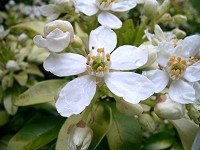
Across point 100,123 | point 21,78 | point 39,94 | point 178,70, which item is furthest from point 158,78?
point 21,78

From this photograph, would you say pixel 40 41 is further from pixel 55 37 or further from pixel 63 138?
pixel 63 138

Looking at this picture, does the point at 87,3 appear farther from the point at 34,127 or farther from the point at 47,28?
the point at 34,127

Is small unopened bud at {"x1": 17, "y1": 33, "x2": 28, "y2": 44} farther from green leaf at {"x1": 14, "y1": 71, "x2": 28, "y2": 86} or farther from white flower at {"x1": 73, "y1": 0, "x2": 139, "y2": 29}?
white flower at {"x1": 73, "y1": 0, "x2": 139, "y2": 29}

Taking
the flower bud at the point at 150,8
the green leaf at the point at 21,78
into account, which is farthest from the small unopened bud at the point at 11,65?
the flower bud at the point at 150,8

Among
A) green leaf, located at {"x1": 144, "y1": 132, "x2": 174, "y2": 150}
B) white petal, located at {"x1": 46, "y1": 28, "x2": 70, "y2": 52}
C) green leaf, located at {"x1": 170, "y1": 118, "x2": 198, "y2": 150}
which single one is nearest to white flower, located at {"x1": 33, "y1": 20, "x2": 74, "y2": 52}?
white petal, located at {"x1": 46, "y1": 28, "x2": 70, "y2": 52}

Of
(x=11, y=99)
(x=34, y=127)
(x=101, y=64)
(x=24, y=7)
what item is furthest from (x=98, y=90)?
(x=24, y=7)

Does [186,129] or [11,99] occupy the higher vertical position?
[186,129]
